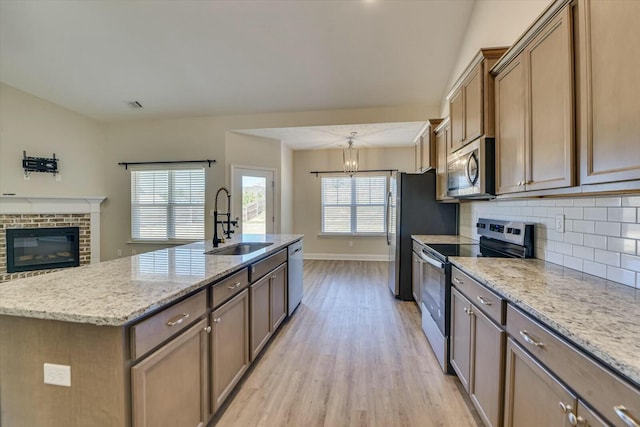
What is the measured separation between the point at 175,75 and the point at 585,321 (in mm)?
5072

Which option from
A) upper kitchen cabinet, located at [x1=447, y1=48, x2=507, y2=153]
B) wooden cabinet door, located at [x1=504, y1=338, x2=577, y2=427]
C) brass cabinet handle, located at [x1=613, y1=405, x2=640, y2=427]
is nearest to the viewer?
brass cabinet handle, located at [x1=613, y1=405, x2=640, y2=427]

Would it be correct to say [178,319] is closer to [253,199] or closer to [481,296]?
[481,296]

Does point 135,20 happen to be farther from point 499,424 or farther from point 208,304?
point 499,424

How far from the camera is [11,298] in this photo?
1.15 metres

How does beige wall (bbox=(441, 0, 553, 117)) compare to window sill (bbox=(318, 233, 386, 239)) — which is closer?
beige wall (bbox=(441, 0, 553, 117))

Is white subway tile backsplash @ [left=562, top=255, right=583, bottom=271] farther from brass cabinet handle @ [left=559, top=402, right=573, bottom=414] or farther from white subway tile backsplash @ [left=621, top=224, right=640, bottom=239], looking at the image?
brass cabinet handle @ [left=559, top=402, right=573, bottom=414]

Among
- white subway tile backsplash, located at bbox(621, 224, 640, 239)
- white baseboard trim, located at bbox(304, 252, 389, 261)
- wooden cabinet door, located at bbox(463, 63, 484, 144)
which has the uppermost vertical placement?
wooden cabinet door, located at bbox(463, 63, 484, 144)

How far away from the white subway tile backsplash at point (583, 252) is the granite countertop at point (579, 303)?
100 mm

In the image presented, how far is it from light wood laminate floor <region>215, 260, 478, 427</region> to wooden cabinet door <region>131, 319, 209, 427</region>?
14.9 inches

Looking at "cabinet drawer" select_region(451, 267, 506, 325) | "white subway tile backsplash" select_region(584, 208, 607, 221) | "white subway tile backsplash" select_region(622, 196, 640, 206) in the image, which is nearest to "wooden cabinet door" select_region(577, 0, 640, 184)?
"white subway tile backsplash" select_region(622, 196, 640, 206)

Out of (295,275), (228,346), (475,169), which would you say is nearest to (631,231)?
(475,169)

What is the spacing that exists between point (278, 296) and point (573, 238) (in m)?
2.37

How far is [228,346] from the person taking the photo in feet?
5.89

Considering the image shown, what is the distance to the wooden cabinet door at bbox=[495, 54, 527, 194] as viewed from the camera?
1.72 meters
